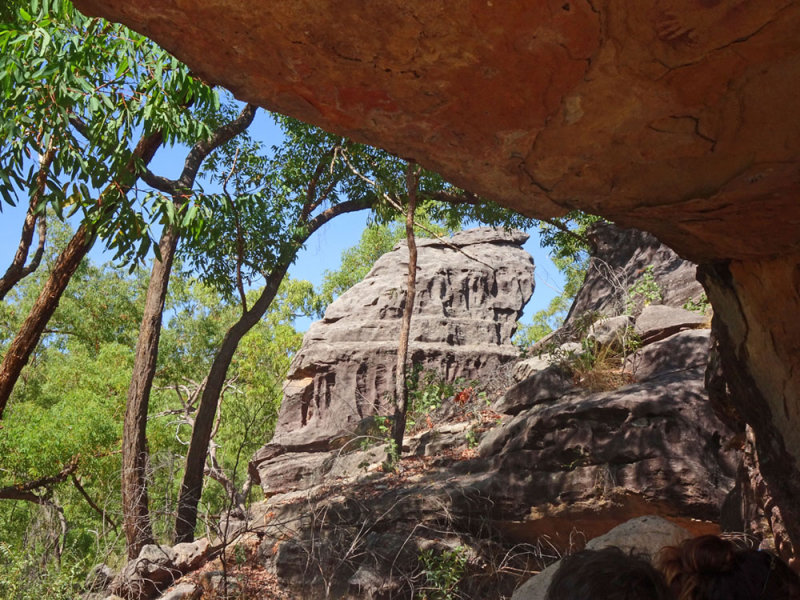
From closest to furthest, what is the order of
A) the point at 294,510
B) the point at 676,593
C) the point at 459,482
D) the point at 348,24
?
the point at 676,593 < the point at 348,24 < the point at 459,482 < the point at 294,510

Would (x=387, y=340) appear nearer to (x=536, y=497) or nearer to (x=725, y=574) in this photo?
(x=536, y=497)

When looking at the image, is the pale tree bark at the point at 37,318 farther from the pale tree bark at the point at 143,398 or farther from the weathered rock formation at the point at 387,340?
the weathered rock formation at the point at 387,340

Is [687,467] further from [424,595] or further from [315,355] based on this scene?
[315,355]

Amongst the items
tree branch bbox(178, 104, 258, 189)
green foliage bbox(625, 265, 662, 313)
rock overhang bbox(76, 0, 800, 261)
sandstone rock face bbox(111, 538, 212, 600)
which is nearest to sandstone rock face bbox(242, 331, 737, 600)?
sandstone rock face bbox(111, 538, 212, 600)

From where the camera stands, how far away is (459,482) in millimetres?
7348

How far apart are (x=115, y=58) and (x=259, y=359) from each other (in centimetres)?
1700

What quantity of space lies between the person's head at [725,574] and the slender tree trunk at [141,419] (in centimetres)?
718

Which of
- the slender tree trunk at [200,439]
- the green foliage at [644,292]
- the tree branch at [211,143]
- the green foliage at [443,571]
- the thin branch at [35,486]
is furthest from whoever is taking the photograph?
the thin branch at [35,486]

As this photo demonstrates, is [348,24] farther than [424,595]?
No

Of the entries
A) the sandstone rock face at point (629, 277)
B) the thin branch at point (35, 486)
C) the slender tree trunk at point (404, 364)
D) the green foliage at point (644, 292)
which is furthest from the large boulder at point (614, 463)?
the thin branch at point (35, 486)

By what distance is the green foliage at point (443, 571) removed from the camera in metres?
6.18

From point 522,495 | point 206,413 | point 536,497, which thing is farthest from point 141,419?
point 536,497

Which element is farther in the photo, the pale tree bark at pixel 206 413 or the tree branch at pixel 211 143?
the tree branch at pixel 211 143

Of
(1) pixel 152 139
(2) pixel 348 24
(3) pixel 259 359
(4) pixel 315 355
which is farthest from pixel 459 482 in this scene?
(3) pixel 259 359
